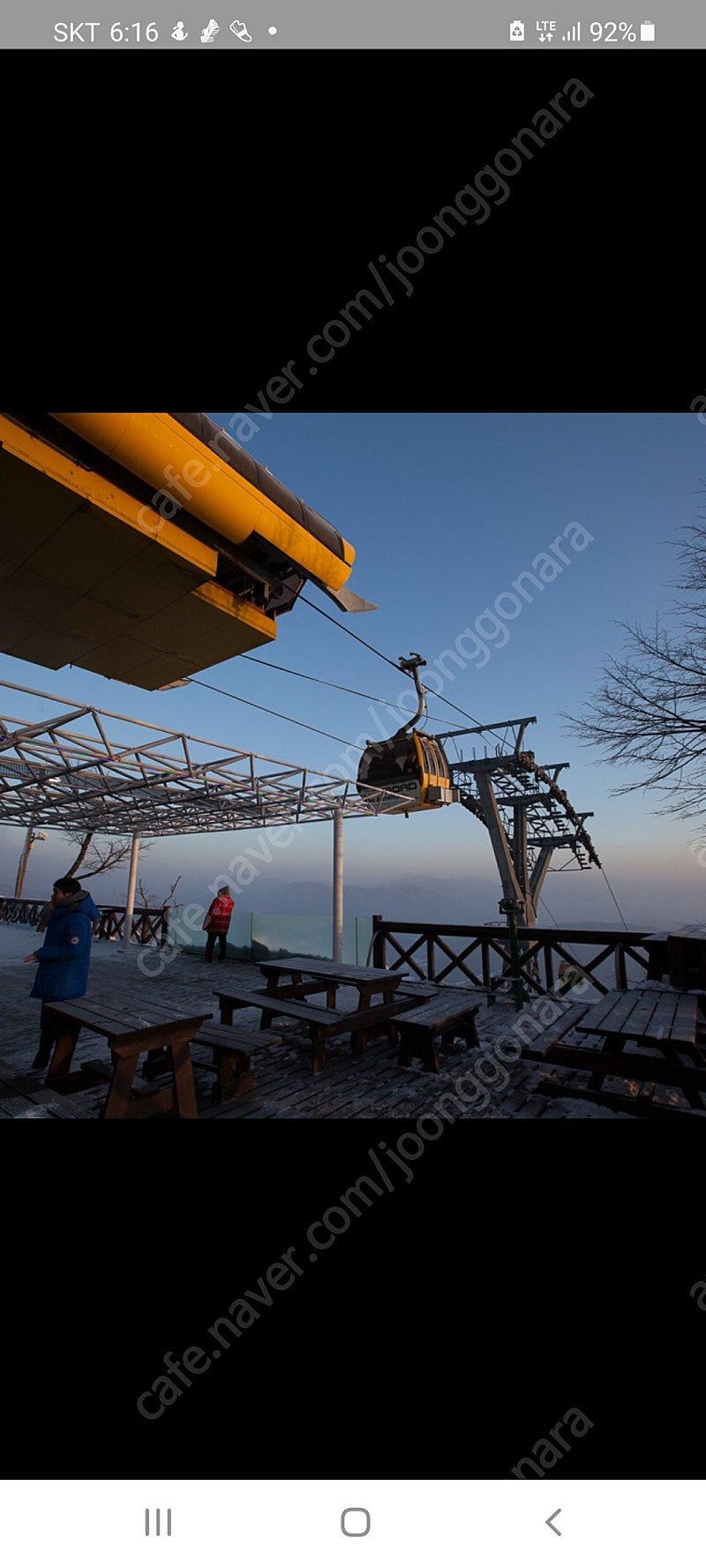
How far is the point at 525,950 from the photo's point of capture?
8.52m

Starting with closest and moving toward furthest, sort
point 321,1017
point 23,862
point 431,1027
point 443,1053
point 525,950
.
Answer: point 431,1027, point 321,1017, point 443,1053, point 525,950, point 23,862

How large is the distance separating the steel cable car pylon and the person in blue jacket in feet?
23.0

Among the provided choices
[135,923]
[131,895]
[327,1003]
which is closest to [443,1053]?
[327,1003]

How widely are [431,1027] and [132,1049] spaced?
91.1 inches

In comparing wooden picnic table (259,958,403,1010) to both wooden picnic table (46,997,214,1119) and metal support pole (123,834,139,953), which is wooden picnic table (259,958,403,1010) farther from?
metal support pole (123,834,139,953)

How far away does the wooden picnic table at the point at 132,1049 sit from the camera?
312 cm

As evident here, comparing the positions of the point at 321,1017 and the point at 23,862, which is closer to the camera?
the point at 321,1017

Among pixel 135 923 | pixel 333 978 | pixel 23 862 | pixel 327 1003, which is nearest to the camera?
pixel 333 978

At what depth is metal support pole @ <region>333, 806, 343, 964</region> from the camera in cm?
1003

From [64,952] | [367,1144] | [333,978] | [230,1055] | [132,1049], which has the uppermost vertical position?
[367,1144]

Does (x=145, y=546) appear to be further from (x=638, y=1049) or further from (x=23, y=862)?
(x=23, y=862)

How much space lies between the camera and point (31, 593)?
134 inches
